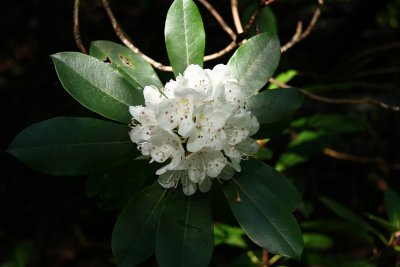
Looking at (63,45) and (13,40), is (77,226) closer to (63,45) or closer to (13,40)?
(63,45)

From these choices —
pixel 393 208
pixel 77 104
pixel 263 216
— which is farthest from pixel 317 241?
pixel 77 104

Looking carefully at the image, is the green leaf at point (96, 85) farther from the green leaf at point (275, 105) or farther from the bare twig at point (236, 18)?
the bare twig at point (236, 18)

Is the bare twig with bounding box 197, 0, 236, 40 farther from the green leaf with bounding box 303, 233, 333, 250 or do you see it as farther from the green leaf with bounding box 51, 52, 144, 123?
the green leaf with bounding box 303, 233, 333, 250

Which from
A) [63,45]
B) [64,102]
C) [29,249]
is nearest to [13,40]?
[63,45]

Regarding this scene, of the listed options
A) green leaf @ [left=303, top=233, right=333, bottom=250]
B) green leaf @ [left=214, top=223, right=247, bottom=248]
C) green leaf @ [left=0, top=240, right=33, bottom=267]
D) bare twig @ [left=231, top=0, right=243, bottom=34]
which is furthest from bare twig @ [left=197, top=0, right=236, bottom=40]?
green leaf @ [left=0, top=240, right=33, bottom=267]

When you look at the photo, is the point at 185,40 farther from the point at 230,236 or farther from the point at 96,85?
the point at 230,236

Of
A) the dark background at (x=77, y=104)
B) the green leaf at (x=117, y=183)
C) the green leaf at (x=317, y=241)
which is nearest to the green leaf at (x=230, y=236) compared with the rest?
the green leaf at (x=317, y=241)
